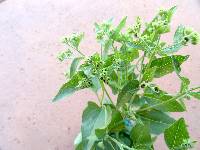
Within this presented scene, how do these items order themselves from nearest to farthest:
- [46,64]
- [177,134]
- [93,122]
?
[177,134] → [93,122] → [46,64]

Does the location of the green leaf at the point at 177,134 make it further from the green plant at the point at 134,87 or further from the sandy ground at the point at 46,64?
the sandy ground at the point at 46,64

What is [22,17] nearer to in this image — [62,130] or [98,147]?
[62,130]

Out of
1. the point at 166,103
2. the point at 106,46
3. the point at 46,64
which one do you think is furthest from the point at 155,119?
the point at 46,64

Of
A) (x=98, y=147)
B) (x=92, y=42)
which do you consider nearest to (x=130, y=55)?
(x=98, y=147)

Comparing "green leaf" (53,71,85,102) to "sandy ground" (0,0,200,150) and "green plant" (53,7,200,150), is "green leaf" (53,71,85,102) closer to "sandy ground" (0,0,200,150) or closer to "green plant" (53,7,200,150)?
"green plant" (53,7,200,150)

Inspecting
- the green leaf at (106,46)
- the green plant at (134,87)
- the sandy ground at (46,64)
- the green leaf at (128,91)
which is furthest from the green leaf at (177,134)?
the sandy ground at (46,64)

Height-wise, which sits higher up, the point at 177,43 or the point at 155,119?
the point at 177,43

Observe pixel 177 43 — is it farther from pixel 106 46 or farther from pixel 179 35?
pixel 106 46
